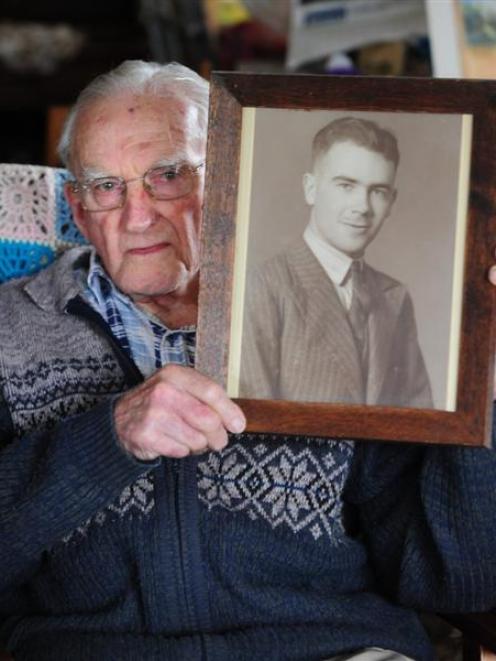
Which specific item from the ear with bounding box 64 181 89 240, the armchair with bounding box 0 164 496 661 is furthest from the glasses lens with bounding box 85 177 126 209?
the armchair with bounding box 0 164 496 661

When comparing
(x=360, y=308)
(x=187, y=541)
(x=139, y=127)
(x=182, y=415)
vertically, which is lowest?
(x=187, y=541)

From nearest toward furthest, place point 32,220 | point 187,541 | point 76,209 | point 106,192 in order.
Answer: point 187,541 < point 106,192 < point 76,209 < point 32,220

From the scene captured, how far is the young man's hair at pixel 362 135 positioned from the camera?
1.20 metres

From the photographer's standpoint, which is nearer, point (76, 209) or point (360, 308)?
point (360, 308)

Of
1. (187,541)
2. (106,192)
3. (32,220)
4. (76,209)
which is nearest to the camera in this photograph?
(187,541)

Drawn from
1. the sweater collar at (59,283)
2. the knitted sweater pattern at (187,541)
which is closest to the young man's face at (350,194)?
the knitted sweater pattern at (187,541)

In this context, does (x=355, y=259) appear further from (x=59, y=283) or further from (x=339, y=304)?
(x=59, y=283)

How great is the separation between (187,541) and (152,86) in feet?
2.10

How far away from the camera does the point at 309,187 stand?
123 centimetres

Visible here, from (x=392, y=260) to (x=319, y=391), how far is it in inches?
6.8

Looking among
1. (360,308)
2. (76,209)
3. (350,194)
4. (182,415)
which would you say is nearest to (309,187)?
(350,194)

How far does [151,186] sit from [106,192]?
0.07m

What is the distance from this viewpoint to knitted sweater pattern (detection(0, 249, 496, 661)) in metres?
1.36

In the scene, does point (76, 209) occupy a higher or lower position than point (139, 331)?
higher
